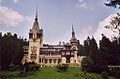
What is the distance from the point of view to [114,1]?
2664 cm

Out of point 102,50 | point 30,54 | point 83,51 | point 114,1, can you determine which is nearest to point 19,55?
point 30,54

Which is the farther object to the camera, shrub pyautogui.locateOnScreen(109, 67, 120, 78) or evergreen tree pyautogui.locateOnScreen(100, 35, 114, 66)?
evergreen tree pyautogui.locateOnScreen(100, 35, 114, 66)

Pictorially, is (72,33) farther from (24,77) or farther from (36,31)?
(24,77)

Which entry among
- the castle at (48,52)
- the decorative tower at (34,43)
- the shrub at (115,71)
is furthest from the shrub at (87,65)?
the decorative tower at (34,43)

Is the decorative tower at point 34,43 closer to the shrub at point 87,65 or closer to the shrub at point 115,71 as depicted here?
the shrub at point 87,65

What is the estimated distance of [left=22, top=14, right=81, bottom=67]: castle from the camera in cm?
11206

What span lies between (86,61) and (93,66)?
7107 millimetres

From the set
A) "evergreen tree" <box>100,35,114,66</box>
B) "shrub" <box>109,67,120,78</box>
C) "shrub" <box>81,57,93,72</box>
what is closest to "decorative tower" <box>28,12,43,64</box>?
"shrub" <box>81,57,93,72</box>

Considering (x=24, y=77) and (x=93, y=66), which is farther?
(x=93, y=66)

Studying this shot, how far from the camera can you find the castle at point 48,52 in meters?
112

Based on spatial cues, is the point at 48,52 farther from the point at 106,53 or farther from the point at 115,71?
the point at 115,71

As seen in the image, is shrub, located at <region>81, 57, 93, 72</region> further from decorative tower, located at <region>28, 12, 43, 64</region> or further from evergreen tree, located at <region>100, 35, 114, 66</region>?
decorative tower, located at <region>28, 12, 43, 64</region>

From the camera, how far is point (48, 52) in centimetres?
11644

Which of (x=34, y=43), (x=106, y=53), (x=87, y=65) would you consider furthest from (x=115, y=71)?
(x=34, y=43)
